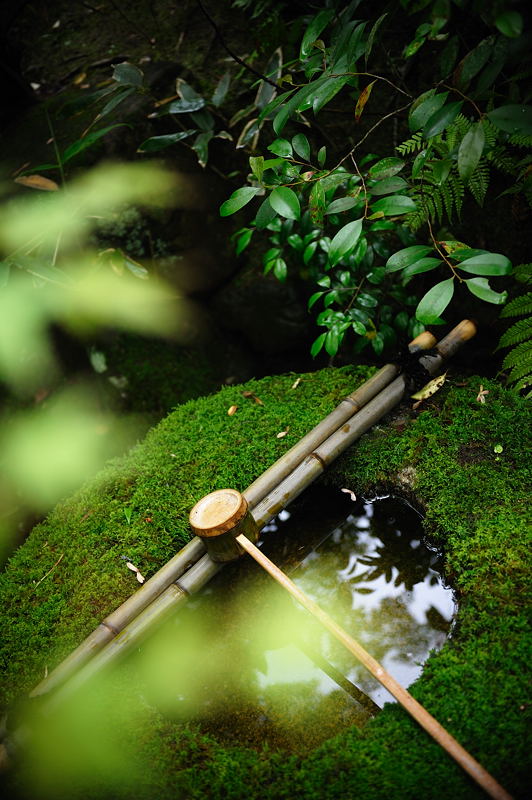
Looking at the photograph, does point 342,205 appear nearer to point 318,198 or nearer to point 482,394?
point 318,198

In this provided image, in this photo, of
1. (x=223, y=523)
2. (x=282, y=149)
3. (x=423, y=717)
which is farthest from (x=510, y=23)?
(x=423, y=717)

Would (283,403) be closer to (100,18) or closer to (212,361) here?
(212,361)

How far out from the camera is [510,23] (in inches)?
58.2

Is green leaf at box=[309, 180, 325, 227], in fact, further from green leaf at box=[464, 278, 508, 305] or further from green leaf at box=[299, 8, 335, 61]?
green leaf at box=[464, 278, 508, 305]

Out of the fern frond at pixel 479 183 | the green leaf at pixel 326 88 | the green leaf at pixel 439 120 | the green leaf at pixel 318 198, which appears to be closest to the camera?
the green leaf at pixel 439 120

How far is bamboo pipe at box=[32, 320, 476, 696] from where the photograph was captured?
2330 mm

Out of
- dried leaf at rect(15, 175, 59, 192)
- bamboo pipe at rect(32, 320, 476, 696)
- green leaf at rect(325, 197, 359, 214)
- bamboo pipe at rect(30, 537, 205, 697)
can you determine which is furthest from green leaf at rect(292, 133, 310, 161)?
bamboo pipe at rect(30, 537, 205, 697)

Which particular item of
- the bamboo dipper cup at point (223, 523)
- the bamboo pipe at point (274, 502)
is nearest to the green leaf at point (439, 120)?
the bamboo pipe at point (274, 502)

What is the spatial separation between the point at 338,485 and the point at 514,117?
204 centimetres

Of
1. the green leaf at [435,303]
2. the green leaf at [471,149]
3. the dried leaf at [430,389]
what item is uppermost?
the green leaf at [471,149]

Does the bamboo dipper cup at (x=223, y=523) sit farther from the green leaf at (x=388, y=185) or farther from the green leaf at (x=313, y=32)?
the green leaf at (x=313, y=32)

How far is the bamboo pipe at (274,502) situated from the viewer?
7.64 ft

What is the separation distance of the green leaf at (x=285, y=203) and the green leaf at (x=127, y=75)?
1588 mm

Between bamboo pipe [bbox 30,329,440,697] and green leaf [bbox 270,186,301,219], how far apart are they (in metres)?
1.29
